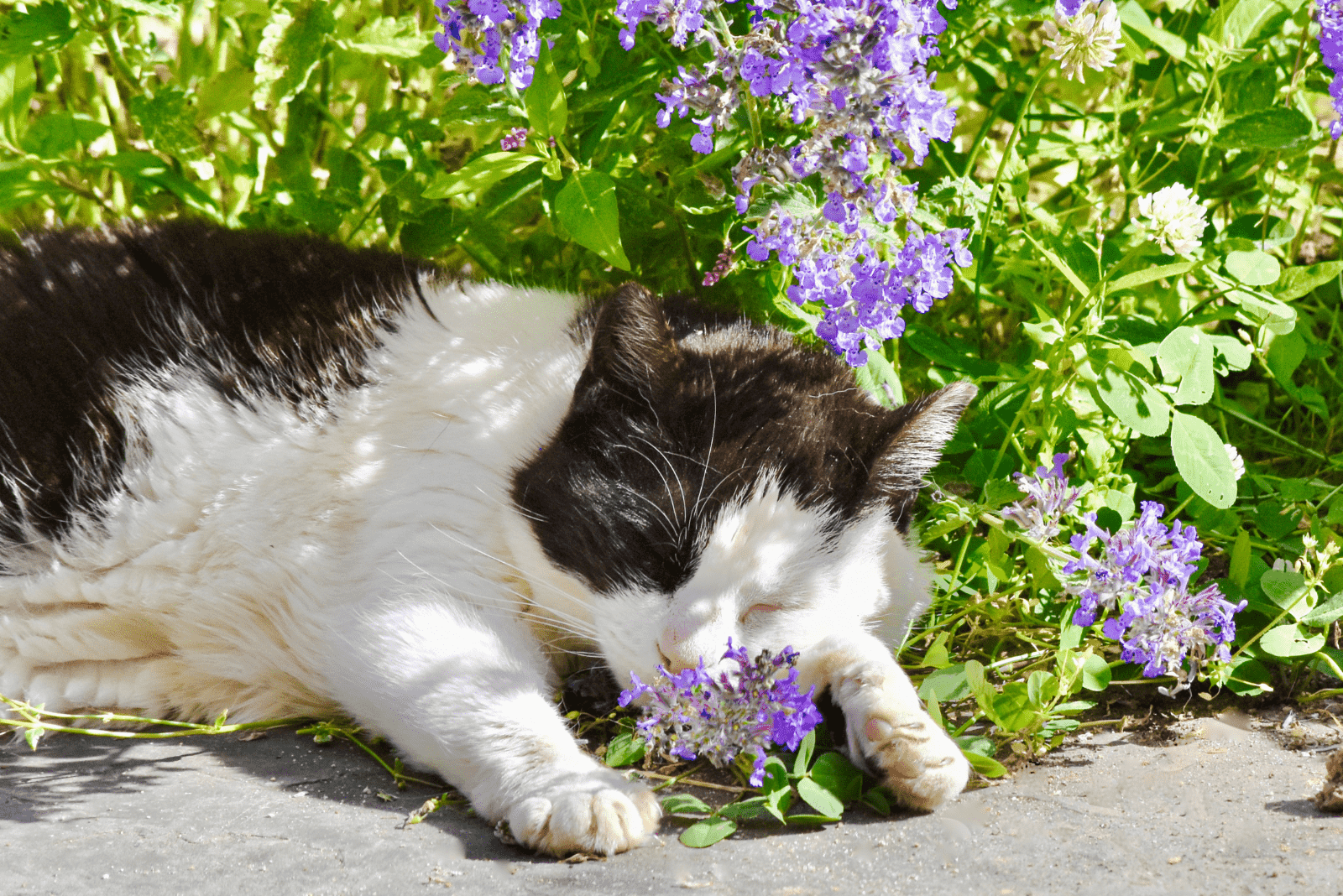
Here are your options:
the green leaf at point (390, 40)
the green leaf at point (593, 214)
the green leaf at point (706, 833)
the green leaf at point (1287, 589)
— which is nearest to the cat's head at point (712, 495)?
the green leaf at point (593, 214)

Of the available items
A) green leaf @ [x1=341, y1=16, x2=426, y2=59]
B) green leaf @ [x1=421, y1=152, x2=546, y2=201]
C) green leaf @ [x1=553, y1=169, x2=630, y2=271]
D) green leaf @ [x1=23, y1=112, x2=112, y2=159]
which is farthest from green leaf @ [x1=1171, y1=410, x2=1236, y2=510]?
green leaf @ [x1=23, y1=112, x2=112, y2=159]

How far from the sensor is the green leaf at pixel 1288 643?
1663 millimetres

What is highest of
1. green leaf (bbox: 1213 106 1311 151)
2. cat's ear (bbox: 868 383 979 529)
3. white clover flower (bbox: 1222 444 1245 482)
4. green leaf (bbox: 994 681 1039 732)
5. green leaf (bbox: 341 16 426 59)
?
green leaf (bbox: 341 16 426 59)

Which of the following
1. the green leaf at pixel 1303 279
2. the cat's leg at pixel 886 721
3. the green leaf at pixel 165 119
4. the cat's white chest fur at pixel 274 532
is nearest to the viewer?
the cat's leg at pixel 886 721

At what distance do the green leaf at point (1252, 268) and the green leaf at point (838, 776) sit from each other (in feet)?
3.91

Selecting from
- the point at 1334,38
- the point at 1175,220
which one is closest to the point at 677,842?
the point at 1175,220

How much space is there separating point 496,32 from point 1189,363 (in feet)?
4.11

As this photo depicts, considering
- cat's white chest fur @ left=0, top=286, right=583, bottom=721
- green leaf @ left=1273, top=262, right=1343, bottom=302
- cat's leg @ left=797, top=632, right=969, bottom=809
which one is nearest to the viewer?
cat's leg @ left=797, top=632, right=969, bottom=809

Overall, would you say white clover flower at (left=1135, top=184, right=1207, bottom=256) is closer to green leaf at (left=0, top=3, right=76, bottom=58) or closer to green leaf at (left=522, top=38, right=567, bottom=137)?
green leaf at (left=522, top=38, right=567, bottom=137)

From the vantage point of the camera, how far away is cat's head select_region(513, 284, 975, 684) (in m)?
1.57

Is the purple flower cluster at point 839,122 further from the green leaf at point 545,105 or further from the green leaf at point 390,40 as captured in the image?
the green leaf at point 390,40

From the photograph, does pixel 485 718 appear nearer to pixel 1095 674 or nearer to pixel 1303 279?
pixel 1095 674

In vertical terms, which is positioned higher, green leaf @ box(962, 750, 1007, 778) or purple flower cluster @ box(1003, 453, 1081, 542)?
purple flower cluster @ box(1003, 453, 1081, 542)

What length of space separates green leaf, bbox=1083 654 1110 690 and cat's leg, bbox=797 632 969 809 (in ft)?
0.90
